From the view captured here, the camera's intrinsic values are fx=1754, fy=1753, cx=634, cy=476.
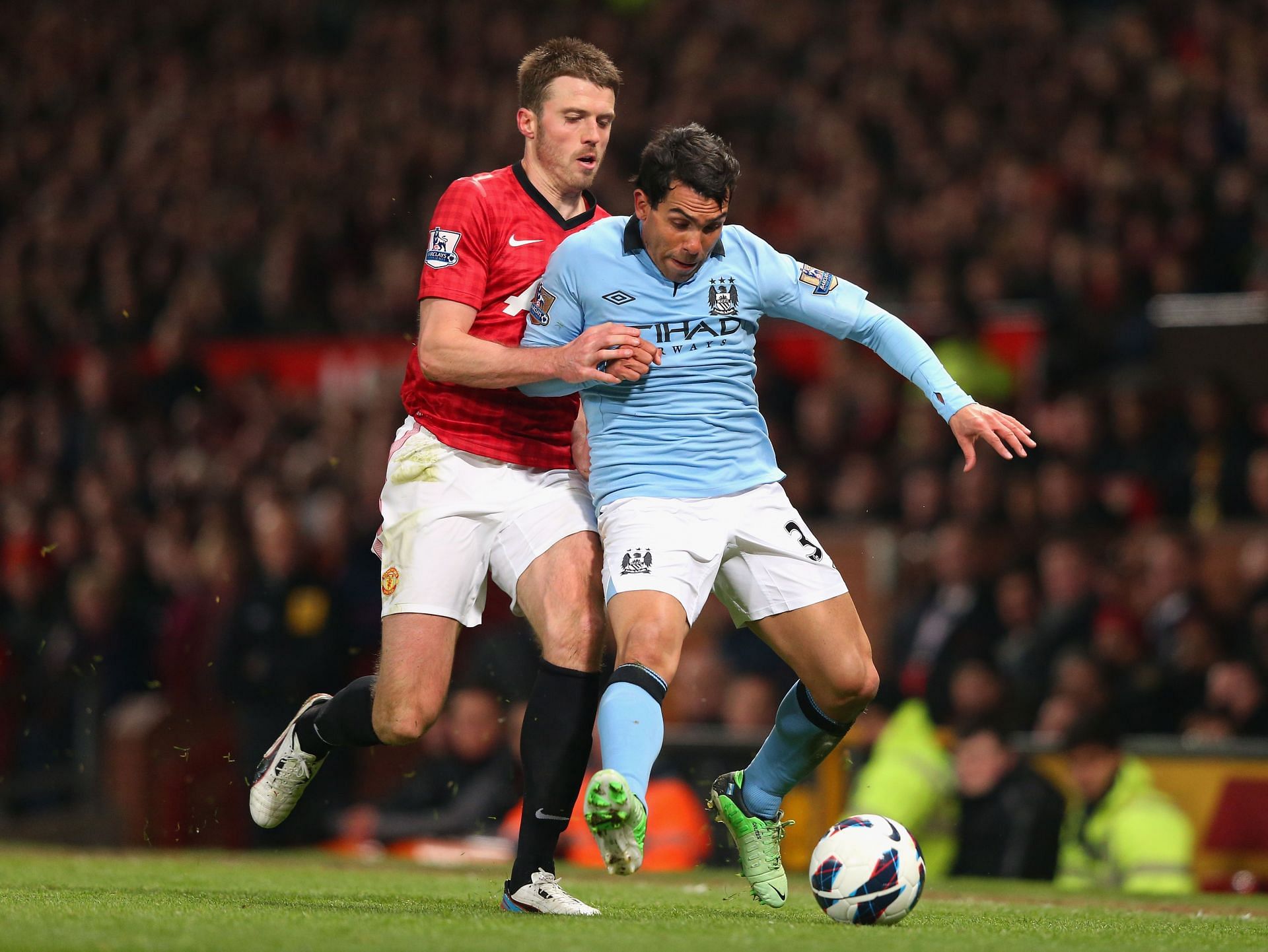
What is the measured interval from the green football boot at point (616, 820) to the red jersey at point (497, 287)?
147 cm

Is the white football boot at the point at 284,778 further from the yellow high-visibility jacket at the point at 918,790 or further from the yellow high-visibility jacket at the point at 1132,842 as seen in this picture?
the yellow high-visibility jacket at the point at 1132,842

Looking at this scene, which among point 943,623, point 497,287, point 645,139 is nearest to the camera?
point 497,287

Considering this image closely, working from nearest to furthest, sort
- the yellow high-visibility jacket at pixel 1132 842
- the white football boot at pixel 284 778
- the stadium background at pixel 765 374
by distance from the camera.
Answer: the white football boot at pixel 284 778
the yellow high-visibility jacket at pixel 1132 842
the stadium background at pixel 765 374

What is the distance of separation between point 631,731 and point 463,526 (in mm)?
1060

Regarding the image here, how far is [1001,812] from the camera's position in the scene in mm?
8875

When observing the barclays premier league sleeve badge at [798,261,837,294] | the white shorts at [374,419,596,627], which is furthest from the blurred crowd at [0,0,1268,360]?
the white shorts at [374,419,596,627]

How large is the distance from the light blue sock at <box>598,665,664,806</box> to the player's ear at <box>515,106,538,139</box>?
75.8 inches

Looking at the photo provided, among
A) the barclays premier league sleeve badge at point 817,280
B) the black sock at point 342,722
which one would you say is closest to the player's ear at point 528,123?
the barclays premier league sleeve badge at point 817,280

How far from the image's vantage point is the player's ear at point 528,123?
5902mm

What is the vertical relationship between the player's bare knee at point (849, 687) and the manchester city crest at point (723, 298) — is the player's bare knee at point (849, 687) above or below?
below

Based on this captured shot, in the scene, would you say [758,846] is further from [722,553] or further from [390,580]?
[390,580]

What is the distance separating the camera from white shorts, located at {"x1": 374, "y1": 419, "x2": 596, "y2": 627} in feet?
18.8

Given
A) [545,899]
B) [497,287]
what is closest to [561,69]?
[497,287]

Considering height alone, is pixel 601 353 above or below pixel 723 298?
below
